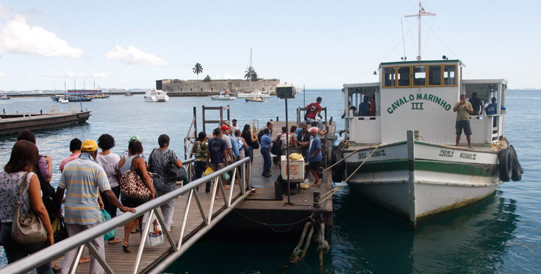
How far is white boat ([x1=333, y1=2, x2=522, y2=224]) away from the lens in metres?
11.3

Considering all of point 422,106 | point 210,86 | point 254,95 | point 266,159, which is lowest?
point 266,159

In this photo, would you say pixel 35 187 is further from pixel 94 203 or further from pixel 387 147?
pixel 387 147

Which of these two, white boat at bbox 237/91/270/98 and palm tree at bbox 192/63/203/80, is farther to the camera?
palm tree at bbox 192/63/203/80

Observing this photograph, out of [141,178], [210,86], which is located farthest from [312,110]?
[210,86]

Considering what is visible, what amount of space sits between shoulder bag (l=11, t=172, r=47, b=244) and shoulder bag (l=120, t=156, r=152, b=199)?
1.67m

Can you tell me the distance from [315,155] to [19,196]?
24.8ft

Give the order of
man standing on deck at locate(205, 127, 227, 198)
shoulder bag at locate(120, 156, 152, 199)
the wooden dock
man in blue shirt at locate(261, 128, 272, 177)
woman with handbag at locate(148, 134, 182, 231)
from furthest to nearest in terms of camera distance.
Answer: man in blue shirt at locate(261, 128, 272, 177) < man standing on deck at locate(205, 127, 227, 198) < the wooden dock < woman with handbag at locate(148, 134, 182, 231) < shoulder bag at locate(120, 156, 152, 199)

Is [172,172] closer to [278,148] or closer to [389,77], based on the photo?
[278,148]

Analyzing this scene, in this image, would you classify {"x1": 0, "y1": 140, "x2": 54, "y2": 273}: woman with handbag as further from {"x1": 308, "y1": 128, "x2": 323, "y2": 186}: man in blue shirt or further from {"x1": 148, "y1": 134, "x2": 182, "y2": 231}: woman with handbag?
{"x1": 308, "y1": 128, "x2": 323, "y2": 186}: man in blue shirt

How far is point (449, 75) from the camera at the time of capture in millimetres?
12727

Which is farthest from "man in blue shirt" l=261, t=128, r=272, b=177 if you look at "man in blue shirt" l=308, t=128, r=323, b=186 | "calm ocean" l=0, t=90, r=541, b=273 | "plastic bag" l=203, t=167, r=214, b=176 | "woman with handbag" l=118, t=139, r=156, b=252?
"woman with handbag" l=118, t=139, r=156, b=252

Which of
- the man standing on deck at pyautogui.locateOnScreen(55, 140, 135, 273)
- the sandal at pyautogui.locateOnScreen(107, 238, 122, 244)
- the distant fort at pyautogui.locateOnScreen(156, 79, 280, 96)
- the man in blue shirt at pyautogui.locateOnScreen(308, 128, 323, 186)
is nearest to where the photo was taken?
the man standing on deck at pyautogui.locateOnScreen(55, 140, 135, 273)

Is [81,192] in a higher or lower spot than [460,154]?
higher

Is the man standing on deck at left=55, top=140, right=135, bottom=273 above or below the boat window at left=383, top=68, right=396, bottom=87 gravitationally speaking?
below
